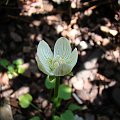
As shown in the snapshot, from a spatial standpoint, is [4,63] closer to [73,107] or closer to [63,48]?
[73,107]

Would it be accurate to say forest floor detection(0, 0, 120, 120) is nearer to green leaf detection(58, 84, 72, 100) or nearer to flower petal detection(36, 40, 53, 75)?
green leaf detection(58, 84, 72, 100)

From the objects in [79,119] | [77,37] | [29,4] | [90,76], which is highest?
[29,4]

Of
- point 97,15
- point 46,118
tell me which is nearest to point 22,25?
point 97,15

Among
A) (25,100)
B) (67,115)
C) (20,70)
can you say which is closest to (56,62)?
(67,115)

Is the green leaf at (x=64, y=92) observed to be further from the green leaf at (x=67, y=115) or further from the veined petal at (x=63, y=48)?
the veined petal at (x=63, y=48)

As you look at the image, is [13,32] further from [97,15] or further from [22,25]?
[97,15]

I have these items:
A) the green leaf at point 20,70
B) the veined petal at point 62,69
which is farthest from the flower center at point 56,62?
the green leaf at point 20,70

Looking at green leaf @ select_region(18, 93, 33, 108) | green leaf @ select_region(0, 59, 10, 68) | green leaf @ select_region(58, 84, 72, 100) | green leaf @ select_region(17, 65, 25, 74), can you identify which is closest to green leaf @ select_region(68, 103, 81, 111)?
green leaf @ select_region(58, 84, 72, 100)

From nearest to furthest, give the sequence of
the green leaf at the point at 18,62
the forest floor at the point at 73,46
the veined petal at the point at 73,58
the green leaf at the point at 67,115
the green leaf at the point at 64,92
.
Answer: the veined petal at the point at 73,58, the green leaf at the point at 67,115, the green leaf at the point at 64,92, the forest floor at the point at 73,46, the green leaf at the point at 18,62
